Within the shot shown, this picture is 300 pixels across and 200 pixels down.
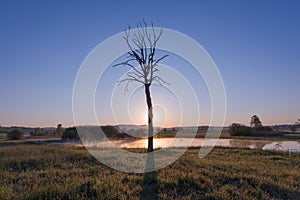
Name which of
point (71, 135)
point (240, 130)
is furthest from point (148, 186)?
point (240, 130)

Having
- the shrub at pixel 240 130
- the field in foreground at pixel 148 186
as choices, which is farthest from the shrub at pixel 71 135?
the field in foreground at pixel 148 186

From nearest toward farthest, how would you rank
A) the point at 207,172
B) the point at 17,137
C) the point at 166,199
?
1. the point at 166,199
2. the point at 207,172
3. the point at 17,137

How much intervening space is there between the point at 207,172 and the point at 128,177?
3.36 m

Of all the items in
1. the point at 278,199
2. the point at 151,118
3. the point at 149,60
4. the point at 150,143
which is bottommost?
the point at 278,199

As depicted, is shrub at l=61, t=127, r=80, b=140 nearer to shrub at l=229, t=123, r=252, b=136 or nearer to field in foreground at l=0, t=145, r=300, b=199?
shrub at l=229, t=123, r=252, b=136

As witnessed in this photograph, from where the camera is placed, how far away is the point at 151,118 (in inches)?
511

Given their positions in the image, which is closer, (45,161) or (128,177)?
(128,177)

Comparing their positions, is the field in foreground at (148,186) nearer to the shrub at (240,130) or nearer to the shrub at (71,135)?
the shrub at (71,135)

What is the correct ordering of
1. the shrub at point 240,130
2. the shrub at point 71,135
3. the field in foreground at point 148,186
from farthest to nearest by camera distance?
the shrub at point 240,130 < the shrub at point 71,135 < the field in foreground at point 148,186

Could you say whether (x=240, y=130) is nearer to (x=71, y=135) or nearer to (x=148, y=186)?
(x=71, y=135)

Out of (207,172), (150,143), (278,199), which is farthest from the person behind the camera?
(150,143)

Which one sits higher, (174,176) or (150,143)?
(150,143)

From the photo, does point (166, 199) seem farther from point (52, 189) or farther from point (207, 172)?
point (207, 172)

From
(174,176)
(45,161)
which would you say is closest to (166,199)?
(174,176)
